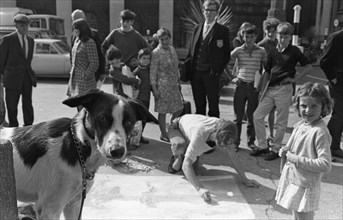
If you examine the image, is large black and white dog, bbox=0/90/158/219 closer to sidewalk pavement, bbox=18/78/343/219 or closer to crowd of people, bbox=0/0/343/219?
sidewalk pavement, bbox=18/78/343/219

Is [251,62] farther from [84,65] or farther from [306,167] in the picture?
[306,167]

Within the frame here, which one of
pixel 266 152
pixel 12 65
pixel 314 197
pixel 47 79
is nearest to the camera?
pixel 314 197

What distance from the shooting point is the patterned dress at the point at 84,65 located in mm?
5359

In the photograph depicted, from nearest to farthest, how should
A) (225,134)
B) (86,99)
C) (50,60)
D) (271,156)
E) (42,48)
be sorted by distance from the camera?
(86,99)
(225,134)
(271,156)
(50,60)
(42,48)

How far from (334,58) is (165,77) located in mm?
2517

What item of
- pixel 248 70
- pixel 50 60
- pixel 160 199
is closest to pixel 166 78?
pixel 248 70

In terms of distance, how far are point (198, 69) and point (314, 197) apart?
327 centimetres

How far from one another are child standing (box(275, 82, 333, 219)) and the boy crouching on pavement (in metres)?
1.04

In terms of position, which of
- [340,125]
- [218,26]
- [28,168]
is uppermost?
[218,26]

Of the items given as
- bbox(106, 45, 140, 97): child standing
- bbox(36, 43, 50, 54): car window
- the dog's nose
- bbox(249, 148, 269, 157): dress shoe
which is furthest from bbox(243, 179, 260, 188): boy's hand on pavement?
bbox(36, 43, 50, 54): car window

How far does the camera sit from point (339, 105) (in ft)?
18.4

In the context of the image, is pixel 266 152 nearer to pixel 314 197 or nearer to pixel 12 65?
pixel 314 197

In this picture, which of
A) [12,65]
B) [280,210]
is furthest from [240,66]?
[12,65]

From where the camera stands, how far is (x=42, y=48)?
549 inches
